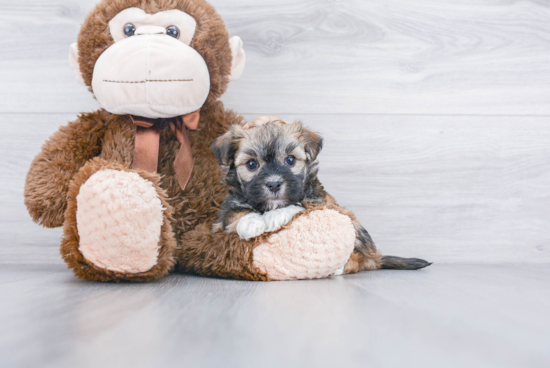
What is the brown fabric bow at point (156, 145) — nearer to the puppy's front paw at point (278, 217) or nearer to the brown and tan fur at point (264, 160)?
the brown and tan fur at point (264, 160)

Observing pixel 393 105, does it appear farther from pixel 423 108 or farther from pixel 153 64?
pixel 153 64

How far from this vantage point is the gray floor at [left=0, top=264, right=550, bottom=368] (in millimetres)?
646

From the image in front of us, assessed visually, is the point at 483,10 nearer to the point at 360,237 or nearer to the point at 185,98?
the point at 360,237

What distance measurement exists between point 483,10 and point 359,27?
1.85ft

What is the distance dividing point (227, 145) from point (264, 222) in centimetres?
30

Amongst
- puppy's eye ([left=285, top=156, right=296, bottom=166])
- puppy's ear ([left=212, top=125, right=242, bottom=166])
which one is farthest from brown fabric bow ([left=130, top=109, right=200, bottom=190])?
puppy's eye ([left=285, top=156, right=296, bottom=166])

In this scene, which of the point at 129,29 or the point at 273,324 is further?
the point at 129,29

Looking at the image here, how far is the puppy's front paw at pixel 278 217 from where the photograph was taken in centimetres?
126

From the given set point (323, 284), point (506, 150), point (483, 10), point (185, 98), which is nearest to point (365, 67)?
point (483, 10)

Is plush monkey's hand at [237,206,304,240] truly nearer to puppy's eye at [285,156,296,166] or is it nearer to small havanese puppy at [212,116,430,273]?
small havanese puppy at [212,116,430,273]

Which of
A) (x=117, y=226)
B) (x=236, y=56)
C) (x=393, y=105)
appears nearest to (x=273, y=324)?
(x=117, y=226)

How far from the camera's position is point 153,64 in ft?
4.14

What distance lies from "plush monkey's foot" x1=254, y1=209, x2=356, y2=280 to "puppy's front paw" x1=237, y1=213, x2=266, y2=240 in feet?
0.14

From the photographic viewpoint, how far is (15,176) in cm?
180
